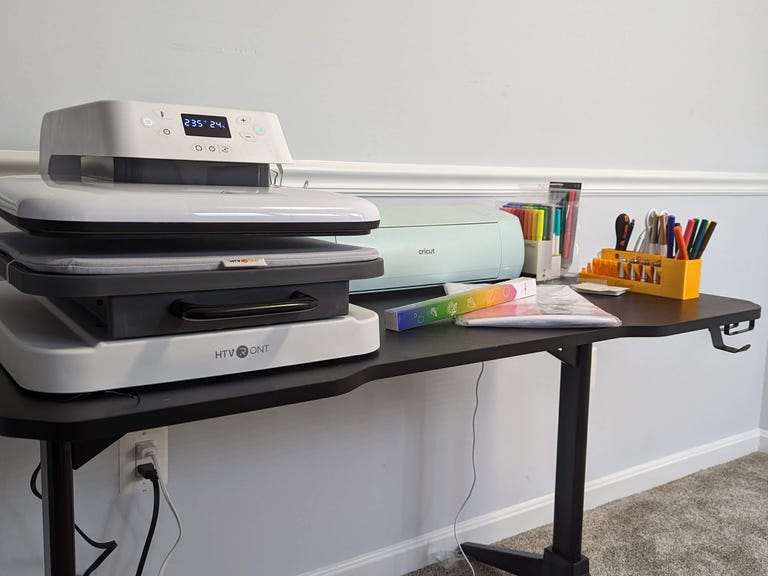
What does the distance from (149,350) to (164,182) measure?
10.4 inches

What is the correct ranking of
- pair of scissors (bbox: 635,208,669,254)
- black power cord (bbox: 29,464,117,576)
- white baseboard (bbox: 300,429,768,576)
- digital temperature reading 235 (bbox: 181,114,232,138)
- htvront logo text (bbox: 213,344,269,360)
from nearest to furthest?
htvront logo text (bbox: 213,344,269,360)
digital temperature reading 235 (bbox: 181,114,232,138)
black power cord (bbox: 29,464,117,576)
pair of scissors (bbox: 635,208,669,254)
white baseboard (bbox: 300,429,768,576)

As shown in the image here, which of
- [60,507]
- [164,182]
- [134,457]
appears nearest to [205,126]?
[164,182]

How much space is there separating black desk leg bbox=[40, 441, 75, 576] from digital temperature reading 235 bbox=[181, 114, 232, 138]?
38 cm

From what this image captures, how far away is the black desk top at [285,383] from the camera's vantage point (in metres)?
0.63

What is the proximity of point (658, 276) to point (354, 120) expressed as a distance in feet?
2.05

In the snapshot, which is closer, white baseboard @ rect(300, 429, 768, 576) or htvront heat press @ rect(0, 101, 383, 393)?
htvront heat press @ rect(0, 101, 383, 393)

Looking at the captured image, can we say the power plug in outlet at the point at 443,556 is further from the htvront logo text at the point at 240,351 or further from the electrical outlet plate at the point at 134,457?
the htvront logo text at the point at 240,351

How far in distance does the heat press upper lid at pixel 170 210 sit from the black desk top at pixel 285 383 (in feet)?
A: 0.49

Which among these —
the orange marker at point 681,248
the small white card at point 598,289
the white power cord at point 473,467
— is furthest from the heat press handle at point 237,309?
the white power cord at point 473,467

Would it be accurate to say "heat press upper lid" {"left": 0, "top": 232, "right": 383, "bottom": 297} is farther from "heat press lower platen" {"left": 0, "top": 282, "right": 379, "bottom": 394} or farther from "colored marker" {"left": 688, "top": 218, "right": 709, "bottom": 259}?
"colored marker" {"left": 688, "top": 218, "right": 709, "bottom": 259}

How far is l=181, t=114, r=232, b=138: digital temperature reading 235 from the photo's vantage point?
0.88 m

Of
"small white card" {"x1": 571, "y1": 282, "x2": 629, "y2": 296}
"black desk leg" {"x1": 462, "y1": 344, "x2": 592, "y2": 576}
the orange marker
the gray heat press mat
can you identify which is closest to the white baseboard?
"black desk leg" {"x1": 462, "y1": 344, "x2": 592, "y2": 576}

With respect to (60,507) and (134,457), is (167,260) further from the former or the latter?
(134,457)

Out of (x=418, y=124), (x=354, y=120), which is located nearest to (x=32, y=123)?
(x=354, y=120)
